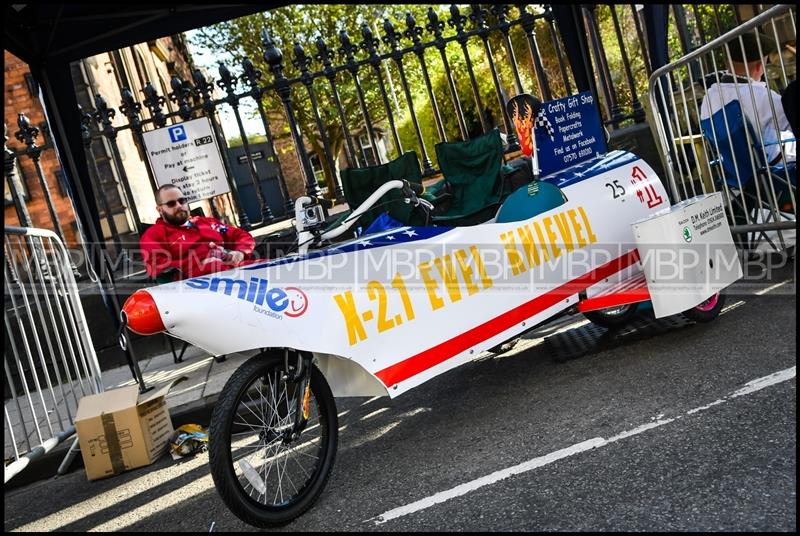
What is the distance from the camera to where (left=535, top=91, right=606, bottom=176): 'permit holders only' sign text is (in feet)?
16.8

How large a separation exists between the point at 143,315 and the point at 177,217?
3170 millimetres

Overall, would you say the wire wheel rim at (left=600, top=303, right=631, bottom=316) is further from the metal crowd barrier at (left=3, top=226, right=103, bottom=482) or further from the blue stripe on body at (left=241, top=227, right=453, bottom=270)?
the metal crowd barrier at (left=3, top=226, right=103, bottom=482)

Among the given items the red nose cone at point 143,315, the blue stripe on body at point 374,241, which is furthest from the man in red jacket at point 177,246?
the red nose cone at point 143,315

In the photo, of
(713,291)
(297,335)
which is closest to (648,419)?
(713,291)

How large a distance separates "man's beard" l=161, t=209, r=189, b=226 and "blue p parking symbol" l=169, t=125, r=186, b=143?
1.77 meters

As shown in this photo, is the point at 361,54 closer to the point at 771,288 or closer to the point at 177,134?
the point at 177,134

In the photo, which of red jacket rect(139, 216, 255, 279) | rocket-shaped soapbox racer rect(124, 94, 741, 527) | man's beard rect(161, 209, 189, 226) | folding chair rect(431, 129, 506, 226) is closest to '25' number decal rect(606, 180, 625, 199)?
rocket-shaped soapbox racer rect(124, 94, 741, 527)

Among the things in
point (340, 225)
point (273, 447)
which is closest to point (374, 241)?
point (340, 225)

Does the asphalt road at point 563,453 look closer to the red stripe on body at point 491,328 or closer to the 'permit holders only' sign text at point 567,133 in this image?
the red stripe on body at point 491,328

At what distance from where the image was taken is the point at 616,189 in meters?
4.84

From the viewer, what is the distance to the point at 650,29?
7398mm

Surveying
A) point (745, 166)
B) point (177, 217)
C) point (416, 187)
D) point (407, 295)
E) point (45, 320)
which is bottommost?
point (407, 295)

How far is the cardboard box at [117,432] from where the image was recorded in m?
4.44

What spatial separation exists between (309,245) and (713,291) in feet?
8.09
